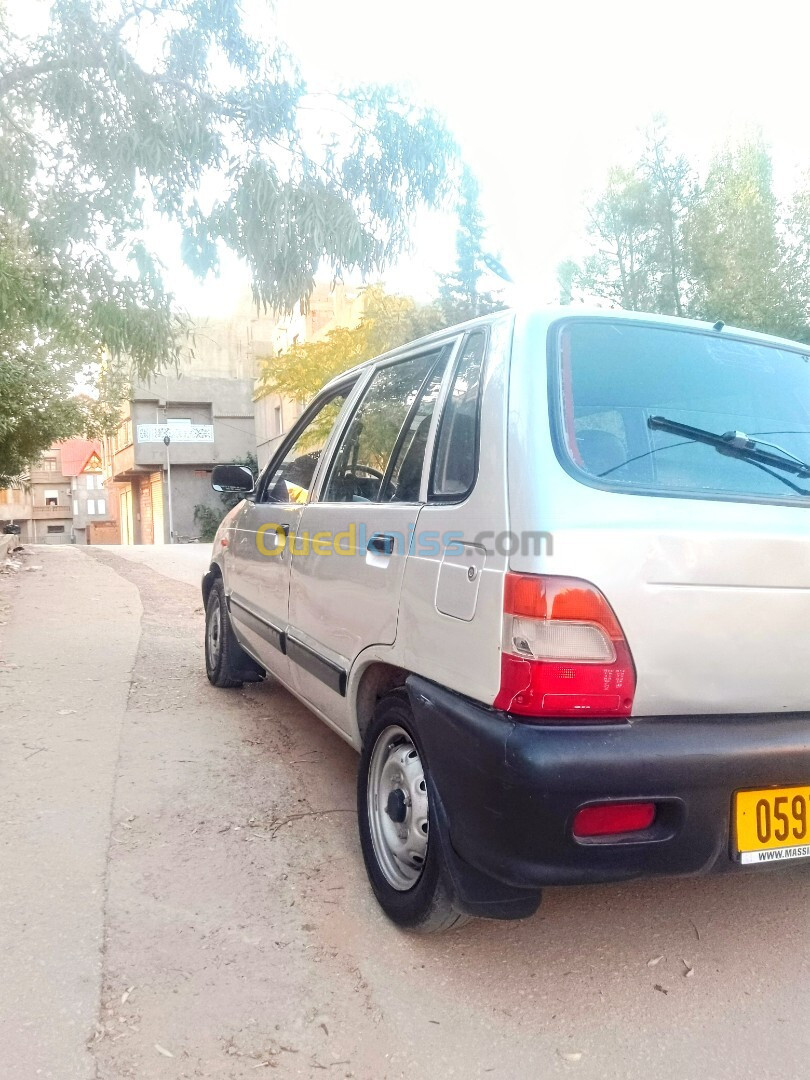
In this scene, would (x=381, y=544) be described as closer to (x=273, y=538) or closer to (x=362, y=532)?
(x=362, y=532)

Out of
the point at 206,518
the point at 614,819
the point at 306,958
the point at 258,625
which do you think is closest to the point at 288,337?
the point at 206,518

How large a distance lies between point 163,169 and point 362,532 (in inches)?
213

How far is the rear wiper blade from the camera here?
2340 millimetres

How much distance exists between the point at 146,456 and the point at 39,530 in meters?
29.4

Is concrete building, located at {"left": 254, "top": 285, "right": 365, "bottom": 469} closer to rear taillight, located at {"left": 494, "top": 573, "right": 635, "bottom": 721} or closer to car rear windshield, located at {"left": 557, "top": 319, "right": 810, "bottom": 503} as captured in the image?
car rear windshield, located at {"left": 557, "top": 319, "right": 810, "bottom": 503}

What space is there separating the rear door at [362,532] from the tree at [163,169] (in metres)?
4.51

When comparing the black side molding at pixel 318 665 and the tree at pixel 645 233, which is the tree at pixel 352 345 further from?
the black side molding at pixel 318 665

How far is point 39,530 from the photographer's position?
214 feet

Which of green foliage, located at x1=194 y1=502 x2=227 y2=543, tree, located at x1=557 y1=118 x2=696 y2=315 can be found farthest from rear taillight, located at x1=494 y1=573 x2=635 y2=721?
green foliage, located at x1=194 y1=502 x2=227 y2=543

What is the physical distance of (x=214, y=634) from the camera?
546 centimetres

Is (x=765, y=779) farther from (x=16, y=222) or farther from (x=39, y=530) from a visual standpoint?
(x=39, y=530)

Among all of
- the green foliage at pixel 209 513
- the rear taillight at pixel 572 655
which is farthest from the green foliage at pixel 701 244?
the green foliage at pixel 209 513

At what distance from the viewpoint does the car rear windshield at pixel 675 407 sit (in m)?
2.23

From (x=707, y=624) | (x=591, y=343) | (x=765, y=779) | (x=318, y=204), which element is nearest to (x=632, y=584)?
(x=707, y=624)
